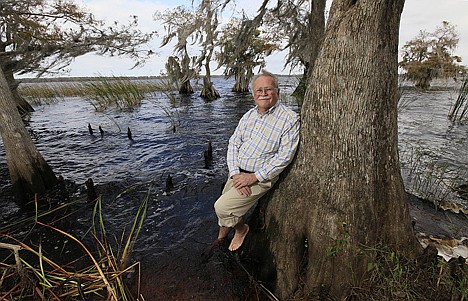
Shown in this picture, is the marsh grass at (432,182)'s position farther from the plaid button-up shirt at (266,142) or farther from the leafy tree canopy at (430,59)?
the leafy tree canopy at (430,59)

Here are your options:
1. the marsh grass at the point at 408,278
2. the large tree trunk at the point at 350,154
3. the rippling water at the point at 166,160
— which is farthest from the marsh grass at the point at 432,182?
the large tree trunk at the point at 350,154

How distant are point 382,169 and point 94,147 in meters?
9.22

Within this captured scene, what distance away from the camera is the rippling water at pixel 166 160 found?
177 inches

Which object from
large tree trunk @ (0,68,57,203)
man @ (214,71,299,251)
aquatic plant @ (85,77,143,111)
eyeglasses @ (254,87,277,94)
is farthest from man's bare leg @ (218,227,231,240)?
aquatic plant @ (85,77,143,111)

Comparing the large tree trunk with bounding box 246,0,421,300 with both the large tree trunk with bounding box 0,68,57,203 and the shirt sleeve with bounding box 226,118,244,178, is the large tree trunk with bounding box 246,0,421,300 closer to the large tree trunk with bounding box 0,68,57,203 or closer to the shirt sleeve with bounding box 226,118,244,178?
the shirt sleeve with bounding box 226,118,244,178

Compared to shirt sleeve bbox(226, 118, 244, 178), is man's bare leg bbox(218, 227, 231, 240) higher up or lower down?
lower down

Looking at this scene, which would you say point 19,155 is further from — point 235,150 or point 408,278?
point 408,278

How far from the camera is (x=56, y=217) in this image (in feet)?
14.8

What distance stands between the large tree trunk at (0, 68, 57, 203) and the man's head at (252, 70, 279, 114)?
501 cm

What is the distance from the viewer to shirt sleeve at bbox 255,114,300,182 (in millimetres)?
2568

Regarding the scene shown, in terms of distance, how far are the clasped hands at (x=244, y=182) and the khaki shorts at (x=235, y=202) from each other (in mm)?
51

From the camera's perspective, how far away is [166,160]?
763cm

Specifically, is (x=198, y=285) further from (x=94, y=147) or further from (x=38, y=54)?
(x=38, y=54)

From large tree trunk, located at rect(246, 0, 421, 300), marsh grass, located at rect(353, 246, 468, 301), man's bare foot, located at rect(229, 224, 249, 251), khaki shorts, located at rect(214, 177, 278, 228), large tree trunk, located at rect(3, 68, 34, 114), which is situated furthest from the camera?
large tree trunk, located at rect(3, 68, 34, 114)
